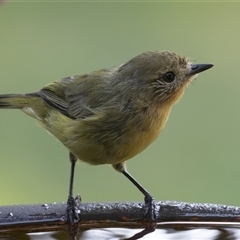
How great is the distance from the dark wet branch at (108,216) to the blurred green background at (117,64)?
2.77 meters

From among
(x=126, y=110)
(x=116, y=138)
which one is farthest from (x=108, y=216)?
(x=126, y=110)

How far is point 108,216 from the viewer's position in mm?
3984

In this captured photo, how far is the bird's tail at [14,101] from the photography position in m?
5.71

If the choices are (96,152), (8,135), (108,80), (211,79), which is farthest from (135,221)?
(211,79)

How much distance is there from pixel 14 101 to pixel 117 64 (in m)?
3.97

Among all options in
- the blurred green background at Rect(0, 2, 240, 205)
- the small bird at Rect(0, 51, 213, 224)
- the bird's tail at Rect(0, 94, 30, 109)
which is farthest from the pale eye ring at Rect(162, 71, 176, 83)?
the blurred green background at Rect(0, 2, 240, 205)

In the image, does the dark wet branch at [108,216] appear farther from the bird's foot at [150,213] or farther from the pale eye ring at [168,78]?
the pale eye ring at [168,78]

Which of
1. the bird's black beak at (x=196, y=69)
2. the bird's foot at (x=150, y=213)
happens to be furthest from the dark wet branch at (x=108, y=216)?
the bird's black beak at (x=196, y=69)

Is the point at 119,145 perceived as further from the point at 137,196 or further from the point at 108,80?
the point at 137,196

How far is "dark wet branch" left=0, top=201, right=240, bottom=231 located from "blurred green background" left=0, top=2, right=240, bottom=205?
9.09 feet

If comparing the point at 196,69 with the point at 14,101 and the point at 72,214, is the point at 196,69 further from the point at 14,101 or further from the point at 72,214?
the point at 14,101

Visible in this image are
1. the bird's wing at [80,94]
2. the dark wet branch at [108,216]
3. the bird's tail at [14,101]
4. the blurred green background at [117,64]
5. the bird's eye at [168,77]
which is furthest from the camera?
the blurred green background at [117,64]

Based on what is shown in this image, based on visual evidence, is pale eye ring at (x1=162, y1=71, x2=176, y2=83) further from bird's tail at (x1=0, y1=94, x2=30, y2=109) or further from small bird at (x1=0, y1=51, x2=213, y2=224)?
bird's tail at (x1=0, y1=94, x2=30, y2=109)

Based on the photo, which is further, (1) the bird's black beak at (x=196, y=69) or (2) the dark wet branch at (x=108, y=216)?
(1) the bird's black beak at (x=196, y=69)
